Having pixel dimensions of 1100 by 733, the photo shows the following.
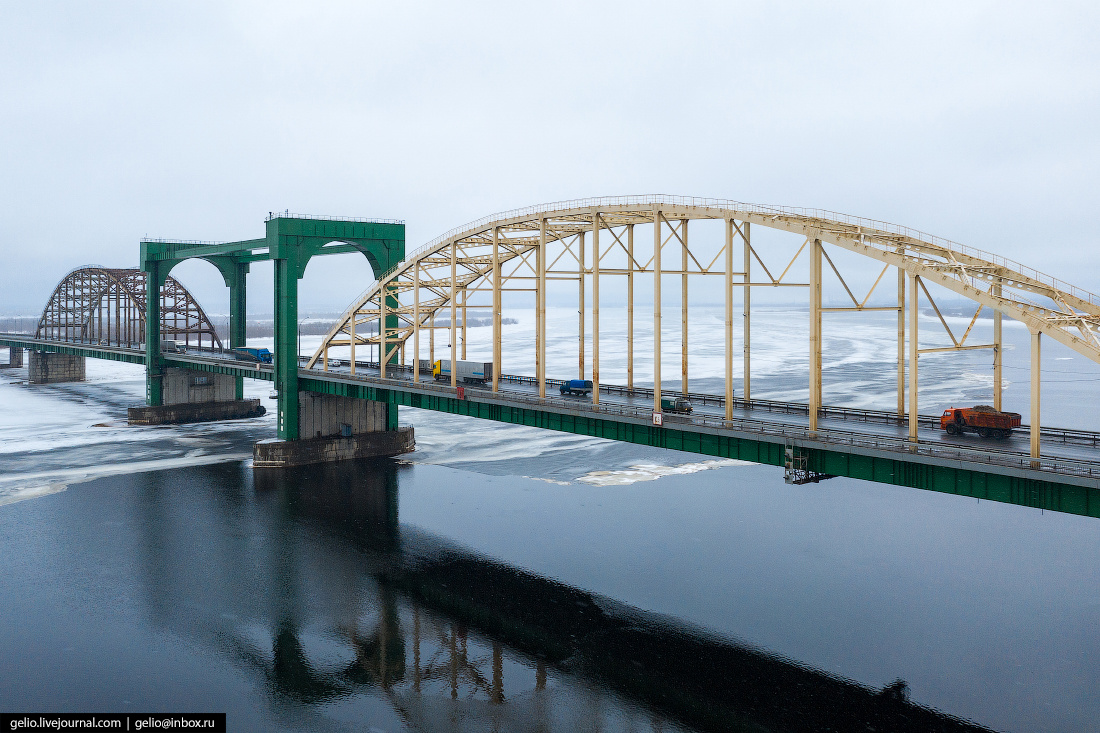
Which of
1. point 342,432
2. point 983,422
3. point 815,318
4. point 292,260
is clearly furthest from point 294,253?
point 983,422

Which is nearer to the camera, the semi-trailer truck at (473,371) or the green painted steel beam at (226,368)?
the semi-trailer truck at (473,371)

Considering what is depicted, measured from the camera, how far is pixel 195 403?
102375 millimetres

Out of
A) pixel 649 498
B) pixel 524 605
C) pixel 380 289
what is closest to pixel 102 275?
pixel 380 289

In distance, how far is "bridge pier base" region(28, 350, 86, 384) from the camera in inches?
5866

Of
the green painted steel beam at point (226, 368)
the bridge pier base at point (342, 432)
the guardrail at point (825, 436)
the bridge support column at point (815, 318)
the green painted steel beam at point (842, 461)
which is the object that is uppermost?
the bridge support column at point (815, 318)

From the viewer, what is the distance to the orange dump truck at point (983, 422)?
3819 cm

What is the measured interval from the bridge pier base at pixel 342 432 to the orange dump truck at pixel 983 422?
5230 centimetres

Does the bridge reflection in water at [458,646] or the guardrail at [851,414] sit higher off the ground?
the guardrail at [851,414]

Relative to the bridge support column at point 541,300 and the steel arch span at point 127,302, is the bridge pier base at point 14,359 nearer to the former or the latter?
the steel arch span at point 127,302

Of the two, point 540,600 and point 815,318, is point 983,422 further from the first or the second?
point 540,600

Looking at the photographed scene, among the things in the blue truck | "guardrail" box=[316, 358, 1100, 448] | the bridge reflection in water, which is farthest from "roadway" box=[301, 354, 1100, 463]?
the bridge reflection in water

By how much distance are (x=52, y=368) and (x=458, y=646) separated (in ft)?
475

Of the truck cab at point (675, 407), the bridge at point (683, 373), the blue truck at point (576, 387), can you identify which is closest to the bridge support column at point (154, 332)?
the bridge at point (683, 373)

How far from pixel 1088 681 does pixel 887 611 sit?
8543 millimetres
